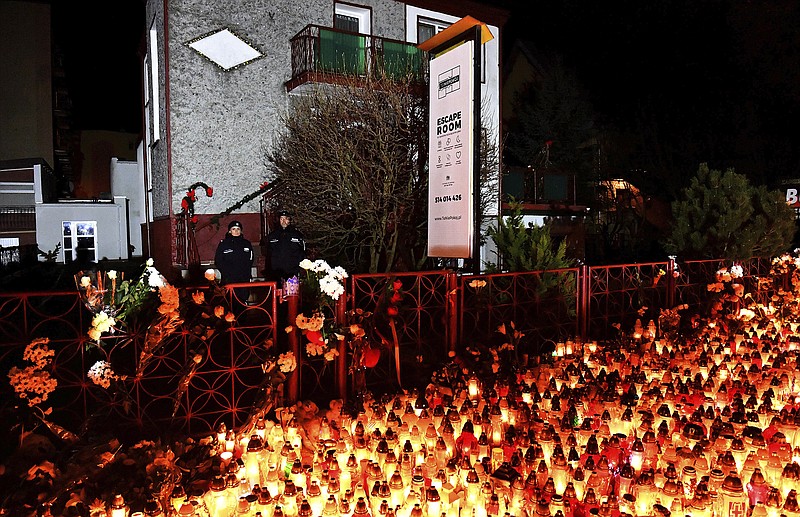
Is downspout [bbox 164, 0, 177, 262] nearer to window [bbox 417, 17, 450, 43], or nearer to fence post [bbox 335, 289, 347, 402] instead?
window [bbox 417, 17, 450, 43]

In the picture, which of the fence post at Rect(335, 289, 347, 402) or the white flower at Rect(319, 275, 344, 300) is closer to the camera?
the white flower at Rect(319, 275, 344, 300)

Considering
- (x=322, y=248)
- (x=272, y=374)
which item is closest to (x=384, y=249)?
(x=322, y=248)

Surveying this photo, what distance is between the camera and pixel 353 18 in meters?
13.8

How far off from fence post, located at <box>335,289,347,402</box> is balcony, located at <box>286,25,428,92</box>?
285 inches

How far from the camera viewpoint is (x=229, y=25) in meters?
12.1

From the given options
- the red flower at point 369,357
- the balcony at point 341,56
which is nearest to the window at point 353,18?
the balcony at point 341,56

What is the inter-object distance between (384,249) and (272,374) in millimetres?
5455

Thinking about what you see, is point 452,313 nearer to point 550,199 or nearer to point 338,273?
point 338,273

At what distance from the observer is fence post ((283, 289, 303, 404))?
5.20 meters

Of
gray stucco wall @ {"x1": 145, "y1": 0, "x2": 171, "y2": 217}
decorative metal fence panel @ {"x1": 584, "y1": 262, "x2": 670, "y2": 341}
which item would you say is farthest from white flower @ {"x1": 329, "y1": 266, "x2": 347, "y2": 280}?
gray stucco wall @ {"x1": 145, "y1": 0, "x2": 171, "y2": 217}

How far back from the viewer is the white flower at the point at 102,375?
4.04 metres

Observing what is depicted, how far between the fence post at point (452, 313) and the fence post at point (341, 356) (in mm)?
1464

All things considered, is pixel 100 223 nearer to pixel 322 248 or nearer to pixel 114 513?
pixel 322 248

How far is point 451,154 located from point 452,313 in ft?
7.83
